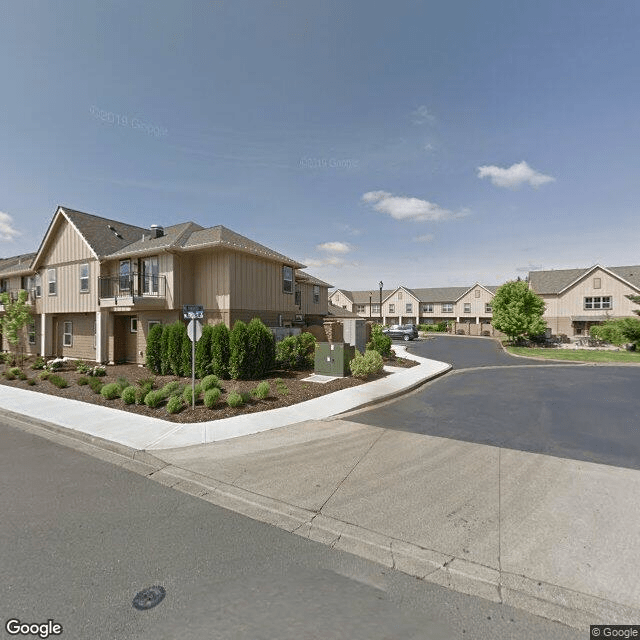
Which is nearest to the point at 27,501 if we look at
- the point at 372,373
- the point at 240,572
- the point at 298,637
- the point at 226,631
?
the point at 240,572

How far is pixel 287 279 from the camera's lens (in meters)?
18.7

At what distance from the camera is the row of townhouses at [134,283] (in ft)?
49.5

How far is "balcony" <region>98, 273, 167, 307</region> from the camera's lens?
49.4ft

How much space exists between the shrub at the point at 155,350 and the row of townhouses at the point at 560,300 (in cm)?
4152

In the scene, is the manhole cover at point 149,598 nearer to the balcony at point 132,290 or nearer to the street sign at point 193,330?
the street sign at point 193,330

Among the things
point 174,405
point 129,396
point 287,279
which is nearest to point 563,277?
point 287,279

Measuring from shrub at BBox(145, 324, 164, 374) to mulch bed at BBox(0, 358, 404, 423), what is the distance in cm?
39

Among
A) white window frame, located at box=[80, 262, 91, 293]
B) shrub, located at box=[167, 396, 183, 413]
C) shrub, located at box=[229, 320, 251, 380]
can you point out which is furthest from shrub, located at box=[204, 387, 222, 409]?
white window frame, located at box=[80, 262, 91, 293]

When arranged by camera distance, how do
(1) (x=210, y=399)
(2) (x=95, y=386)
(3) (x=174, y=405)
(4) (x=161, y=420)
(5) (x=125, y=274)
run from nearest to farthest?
(4) (x=161, y=420)
(3) (x=174, y=405)
(1) (x=210, y=399)
(2) (x=95, y=386)
(5) (x=125, y=274)

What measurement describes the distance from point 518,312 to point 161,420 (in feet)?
101

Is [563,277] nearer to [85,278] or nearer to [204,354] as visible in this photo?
[204,354]

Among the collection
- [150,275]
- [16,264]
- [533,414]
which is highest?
[16,264]

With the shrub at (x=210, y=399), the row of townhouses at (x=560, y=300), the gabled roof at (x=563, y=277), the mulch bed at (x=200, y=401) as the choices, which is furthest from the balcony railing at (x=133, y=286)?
the gabled roof at (x=563, y=277)

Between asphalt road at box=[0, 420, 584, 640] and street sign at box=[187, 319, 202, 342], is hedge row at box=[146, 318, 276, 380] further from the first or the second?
asphalt road at box=[0, 420, 584, 640]
